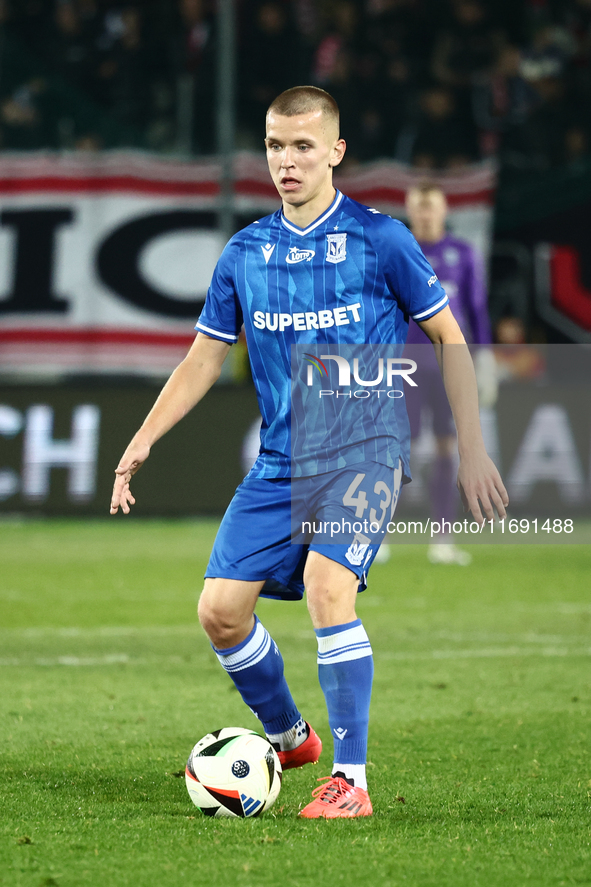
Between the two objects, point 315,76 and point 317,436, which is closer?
Result: point 317,436

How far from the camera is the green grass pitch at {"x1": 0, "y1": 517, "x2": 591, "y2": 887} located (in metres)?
2.87

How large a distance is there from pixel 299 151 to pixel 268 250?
304 mm

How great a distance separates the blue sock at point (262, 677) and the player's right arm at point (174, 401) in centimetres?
53

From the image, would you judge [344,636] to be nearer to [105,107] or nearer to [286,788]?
[286,788]

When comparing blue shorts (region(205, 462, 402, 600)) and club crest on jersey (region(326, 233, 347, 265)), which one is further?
club crest on jersey (region(326, 233, 347, 265))

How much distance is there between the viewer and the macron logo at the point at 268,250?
3.63 meters

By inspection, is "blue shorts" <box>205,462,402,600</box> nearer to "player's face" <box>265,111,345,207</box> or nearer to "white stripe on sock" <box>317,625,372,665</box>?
"white stripe on sock" <box>317,625,372,665</box>

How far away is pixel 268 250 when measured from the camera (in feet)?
11.9

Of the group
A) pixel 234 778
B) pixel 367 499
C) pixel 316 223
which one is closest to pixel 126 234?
pixel 316 223

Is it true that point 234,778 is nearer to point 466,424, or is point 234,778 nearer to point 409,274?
point 466,424

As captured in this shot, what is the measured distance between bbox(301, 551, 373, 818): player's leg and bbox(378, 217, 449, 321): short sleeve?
770mm

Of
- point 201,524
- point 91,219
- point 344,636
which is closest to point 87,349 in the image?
point 91,219

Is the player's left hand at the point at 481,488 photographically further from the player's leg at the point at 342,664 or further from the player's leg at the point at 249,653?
the player's leg at the point at 249,653

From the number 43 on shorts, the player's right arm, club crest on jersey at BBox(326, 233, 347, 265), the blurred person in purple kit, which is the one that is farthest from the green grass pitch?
club crest on jersey at BBox(326, 233, 347, 265)
